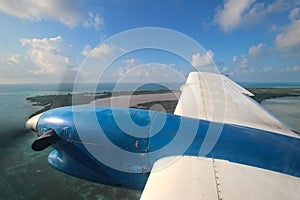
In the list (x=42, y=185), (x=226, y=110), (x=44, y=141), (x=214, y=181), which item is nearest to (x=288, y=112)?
(x=226, y=110)

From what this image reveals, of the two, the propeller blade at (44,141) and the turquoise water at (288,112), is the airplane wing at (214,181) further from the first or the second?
the turquoise water at (288,112)

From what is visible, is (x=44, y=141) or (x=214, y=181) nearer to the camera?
(x=214, y=181)

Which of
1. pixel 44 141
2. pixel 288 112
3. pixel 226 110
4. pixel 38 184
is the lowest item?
pixel 38 184

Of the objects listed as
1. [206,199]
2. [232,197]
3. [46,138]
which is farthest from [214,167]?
[46,138]

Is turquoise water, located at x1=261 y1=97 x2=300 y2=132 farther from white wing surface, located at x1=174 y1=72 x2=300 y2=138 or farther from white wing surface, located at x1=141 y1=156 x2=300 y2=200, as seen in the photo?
white wing surface, located at x1=141 y1=156 x2=300 y2=200

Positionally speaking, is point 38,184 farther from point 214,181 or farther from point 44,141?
point 214,181

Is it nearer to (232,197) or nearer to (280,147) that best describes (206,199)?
(232,197)

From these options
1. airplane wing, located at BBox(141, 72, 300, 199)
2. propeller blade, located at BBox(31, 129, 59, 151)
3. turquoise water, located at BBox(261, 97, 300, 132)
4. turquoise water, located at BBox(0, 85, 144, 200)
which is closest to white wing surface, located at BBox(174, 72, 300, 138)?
airplane wing, located at BBox(141, 72, 300, 199)
